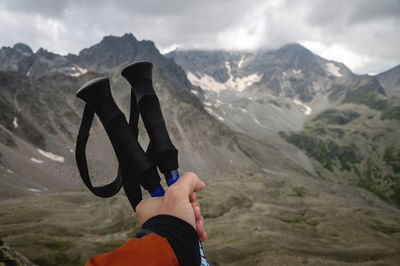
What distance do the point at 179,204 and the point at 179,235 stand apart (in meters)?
0.58

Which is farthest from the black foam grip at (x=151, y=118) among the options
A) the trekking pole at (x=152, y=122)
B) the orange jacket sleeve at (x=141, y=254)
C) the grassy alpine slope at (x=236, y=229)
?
the grassy alpine slope at (x=236, y=229)

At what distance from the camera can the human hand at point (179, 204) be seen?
155 inches

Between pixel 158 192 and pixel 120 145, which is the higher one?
pixel 120 145

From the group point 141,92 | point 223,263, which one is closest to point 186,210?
point 141,92

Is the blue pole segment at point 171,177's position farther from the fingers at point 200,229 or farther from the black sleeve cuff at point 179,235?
the black sleeve cuff at point 179,235

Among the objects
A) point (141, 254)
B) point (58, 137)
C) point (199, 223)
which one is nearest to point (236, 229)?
point (199, 223)

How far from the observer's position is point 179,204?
3.98 metres

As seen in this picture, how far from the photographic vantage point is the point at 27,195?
85250 millimetres

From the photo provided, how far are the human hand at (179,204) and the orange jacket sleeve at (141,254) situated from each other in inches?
31.6

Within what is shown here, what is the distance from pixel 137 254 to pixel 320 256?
4197 centimetres

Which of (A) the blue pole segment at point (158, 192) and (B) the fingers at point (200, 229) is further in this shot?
(A) the blue pole segment at point (158, 192)

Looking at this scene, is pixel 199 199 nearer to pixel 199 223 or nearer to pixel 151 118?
pixel 151 118

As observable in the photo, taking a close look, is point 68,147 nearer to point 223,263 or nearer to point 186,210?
point 223,263

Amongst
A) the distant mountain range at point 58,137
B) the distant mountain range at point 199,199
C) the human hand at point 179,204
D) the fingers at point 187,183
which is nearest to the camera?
the human hand at point 179,204
